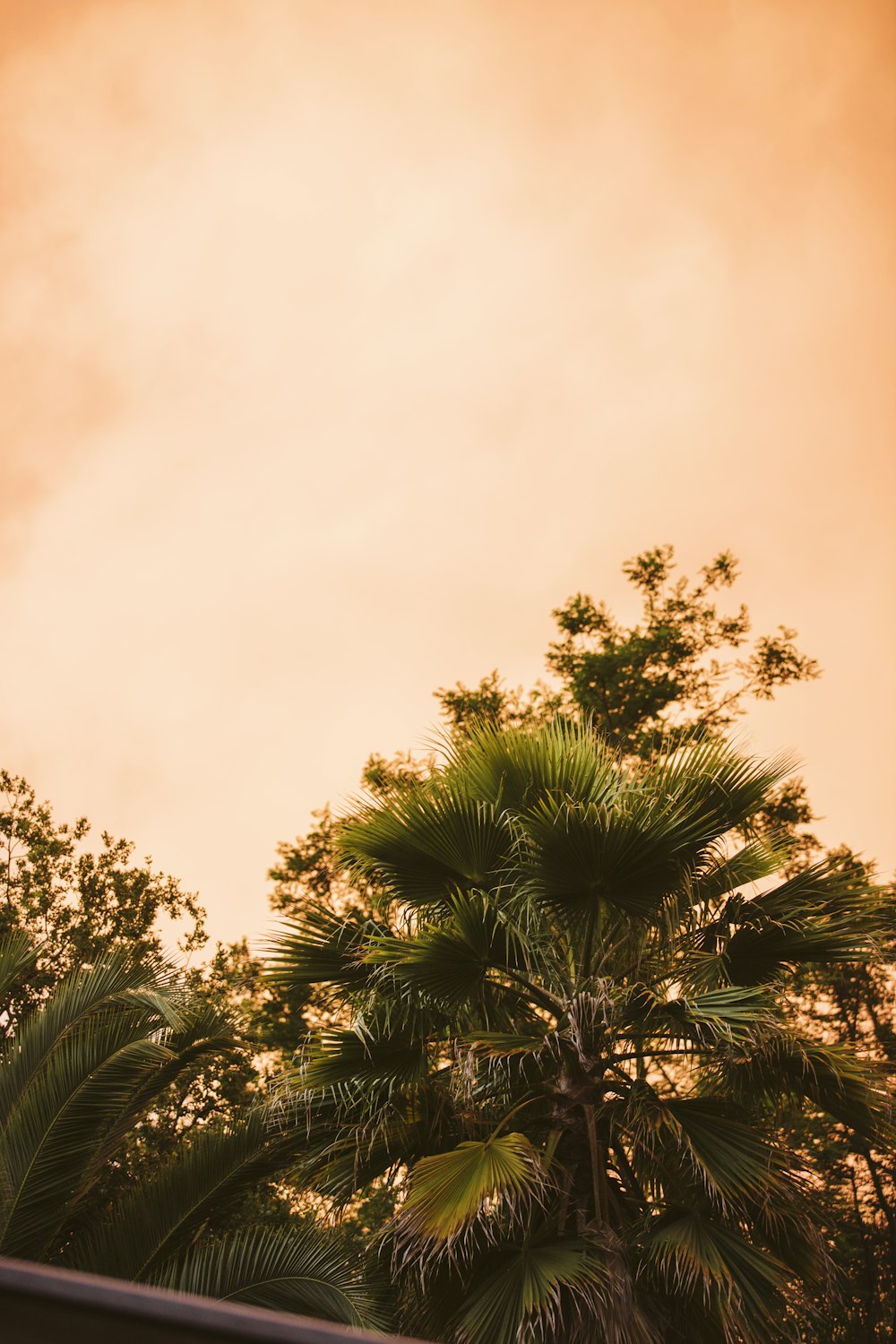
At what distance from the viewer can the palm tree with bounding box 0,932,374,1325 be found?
5.39 meters

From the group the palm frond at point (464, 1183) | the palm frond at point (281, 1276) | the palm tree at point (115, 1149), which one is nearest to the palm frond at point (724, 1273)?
the palm frond at point (464, 1183)

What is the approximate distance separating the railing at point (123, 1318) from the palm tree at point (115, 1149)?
4.94 m

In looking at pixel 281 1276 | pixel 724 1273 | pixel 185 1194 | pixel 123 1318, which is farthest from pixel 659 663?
pixel 123 1318

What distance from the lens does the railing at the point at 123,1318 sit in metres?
0.80

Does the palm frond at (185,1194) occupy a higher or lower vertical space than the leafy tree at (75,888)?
lower

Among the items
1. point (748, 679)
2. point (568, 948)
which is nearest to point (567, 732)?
point (568, 948)

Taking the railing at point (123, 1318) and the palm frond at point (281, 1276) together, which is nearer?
the railing at point (123, 1318)

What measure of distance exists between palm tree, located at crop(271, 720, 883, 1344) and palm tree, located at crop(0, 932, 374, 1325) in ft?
1.73

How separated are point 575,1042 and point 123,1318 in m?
4.46

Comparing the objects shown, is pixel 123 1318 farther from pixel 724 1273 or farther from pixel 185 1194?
pixel 185 1194

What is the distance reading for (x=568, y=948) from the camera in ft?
18.2

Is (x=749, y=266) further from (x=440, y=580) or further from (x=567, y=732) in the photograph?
(x=567, y=732)

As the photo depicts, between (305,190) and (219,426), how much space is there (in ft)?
14.6

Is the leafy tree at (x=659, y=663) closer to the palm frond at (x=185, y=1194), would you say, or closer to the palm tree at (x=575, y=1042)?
the palm tree at (x=575, y=1042)
